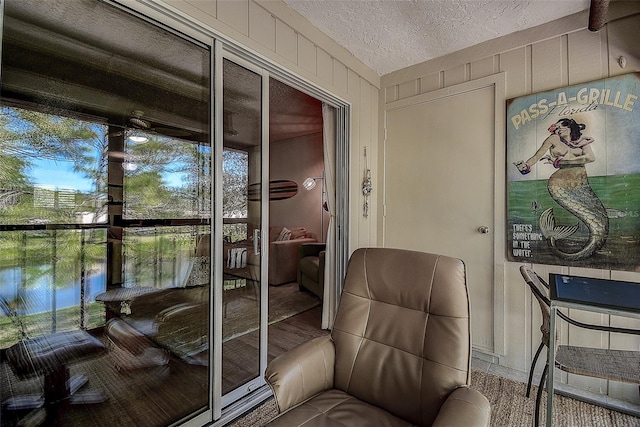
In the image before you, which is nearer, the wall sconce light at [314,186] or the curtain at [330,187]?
the curtain at [330,187]

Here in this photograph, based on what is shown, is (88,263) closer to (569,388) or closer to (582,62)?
(569,388)

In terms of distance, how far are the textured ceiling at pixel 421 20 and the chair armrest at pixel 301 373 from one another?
221 centimetres

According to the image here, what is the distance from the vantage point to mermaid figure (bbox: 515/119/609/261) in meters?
2.11

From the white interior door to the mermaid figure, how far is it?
39 centimetres

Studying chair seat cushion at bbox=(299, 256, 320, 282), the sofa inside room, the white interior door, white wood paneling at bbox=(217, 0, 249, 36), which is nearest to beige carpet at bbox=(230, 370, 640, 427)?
the white interior door

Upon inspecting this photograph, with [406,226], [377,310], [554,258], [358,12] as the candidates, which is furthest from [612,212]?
[358,12]

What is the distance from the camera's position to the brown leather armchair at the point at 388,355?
1.19 m

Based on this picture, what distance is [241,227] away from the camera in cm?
200

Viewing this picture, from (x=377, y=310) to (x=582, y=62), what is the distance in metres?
2.38

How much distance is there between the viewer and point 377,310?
147cm

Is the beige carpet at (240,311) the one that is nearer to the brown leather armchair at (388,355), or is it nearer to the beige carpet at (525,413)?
the beige carpet at (525,413)

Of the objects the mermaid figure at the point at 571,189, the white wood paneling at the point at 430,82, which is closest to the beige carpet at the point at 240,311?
the mermaid figure at the point at 571,189

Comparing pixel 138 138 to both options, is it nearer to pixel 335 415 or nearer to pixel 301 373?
pixel 301 373

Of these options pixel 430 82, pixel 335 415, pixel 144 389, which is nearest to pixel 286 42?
pixel 430 82
